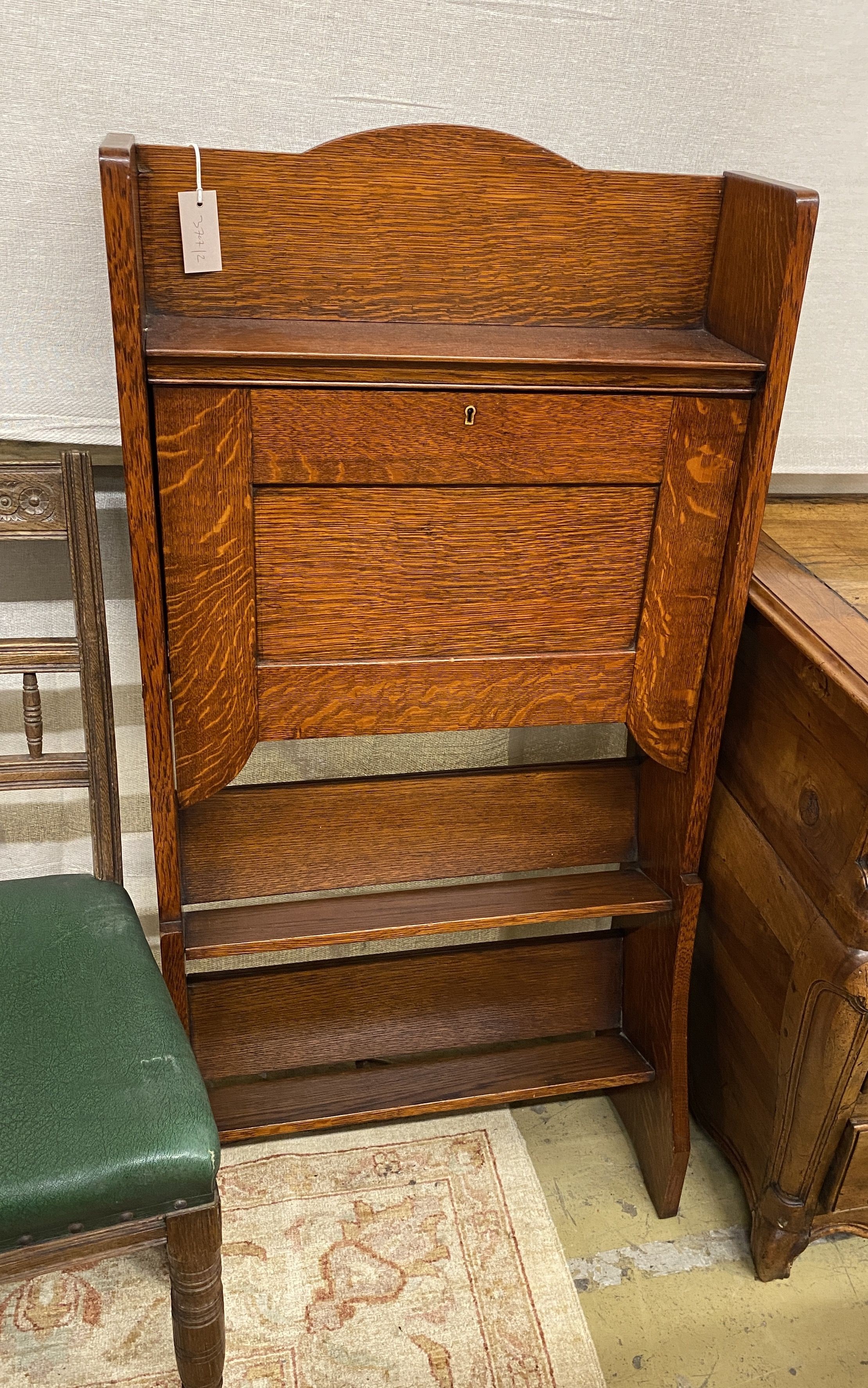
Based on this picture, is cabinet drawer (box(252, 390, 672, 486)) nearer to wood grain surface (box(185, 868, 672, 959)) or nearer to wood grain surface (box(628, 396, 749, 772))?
wood grain surface (box(628, 396, 749, 772))

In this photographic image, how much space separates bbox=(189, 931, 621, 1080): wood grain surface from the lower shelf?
0.03 metres

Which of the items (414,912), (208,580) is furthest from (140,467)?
(414,912)

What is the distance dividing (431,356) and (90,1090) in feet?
2.55

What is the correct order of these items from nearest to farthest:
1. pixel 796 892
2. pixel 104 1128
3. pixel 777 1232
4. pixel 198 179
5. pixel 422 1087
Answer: pixel 104 1128
pixel 198 179
pixel 796 892
pixel 777 1232
pixel 422 1087

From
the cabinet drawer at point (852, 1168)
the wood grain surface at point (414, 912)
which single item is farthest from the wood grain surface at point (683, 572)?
the cabinet drawer at point (852, 1168)

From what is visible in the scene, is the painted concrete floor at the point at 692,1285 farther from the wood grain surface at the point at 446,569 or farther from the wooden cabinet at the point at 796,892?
the wood grain surface at the point at 446,569

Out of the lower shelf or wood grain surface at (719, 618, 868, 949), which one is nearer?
wood grain surface at (719, 618, 868, 949)

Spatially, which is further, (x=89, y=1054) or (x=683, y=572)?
(x=683, y=572)

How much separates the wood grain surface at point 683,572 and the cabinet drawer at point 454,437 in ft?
0.11

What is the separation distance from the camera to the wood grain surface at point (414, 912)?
133 centimetres

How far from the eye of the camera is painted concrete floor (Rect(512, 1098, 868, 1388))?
1.35 m

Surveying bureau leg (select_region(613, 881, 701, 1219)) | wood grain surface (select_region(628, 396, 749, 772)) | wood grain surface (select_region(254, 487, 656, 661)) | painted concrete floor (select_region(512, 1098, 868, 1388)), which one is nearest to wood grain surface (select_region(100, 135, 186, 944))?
wood grain surface (select_region(254, 487, 656, 661))

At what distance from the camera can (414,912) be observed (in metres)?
1.40

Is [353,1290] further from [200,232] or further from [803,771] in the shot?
[200,232]
